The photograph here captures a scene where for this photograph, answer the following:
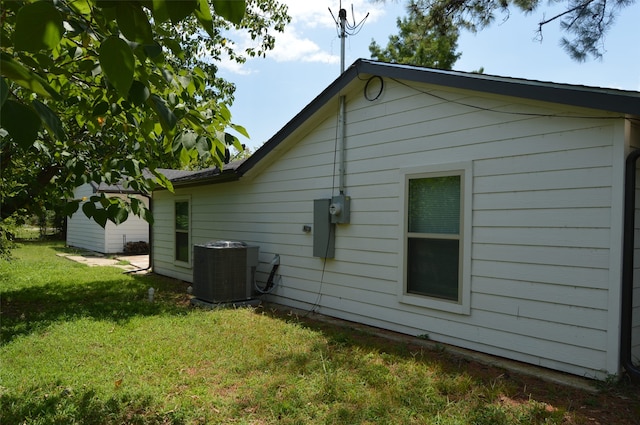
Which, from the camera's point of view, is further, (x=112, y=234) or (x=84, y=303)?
(x=112, y=234)

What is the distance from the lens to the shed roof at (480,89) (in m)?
3.37

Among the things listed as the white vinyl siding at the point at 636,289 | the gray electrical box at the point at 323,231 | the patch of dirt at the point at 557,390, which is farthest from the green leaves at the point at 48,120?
the gray electrical box at the point at 323,231

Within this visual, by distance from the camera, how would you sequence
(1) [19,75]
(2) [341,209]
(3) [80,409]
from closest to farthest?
1. (1) [19,75]
2. (3) [80,409]
3. (2) [341,209]

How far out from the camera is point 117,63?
3.40 feet

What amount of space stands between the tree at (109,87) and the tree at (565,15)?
7.62m

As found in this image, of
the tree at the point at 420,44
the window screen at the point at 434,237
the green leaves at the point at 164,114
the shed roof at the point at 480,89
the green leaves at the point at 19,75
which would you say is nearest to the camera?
the green leaves at the point at 19,75

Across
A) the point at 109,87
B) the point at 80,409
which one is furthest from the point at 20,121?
the point at 80,409

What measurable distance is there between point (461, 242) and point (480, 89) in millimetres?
1589

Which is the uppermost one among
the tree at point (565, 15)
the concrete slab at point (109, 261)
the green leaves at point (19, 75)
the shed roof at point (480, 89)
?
the tree at point (565, 15)

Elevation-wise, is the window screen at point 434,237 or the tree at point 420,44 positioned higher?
the tree at point 420,44

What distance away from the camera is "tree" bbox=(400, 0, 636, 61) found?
25.9ft

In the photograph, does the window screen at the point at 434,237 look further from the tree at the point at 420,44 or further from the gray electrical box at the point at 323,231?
the tree at the point at 420,44

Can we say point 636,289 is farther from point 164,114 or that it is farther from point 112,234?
point 112,234

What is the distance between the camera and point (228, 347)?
179 inches
